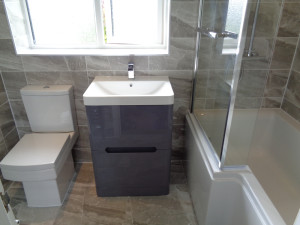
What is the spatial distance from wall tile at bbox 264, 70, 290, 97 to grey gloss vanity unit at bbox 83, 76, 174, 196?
0.86m

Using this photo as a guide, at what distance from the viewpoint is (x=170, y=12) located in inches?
65.9

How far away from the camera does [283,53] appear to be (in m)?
1.75

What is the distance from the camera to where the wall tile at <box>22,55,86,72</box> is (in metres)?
1.79

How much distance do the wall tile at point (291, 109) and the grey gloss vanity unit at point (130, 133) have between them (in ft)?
3.38

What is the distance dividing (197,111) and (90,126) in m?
0.87

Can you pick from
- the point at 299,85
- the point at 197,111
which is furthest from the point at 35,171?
the point at 299,85

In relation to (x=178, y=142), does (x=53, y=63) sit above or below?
above

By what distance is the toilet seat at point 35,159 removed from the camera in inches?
59.4

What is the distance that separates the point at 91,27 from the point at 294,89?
1.75m

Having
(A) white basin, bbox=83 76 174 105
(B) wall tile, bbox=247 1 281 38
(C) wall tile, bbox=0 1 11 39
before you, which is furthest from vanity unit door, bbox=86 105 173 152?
(C) wall tile, bbox=0 1 11 39

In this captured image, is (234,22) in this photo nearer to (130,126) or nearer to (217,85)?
(217,85)

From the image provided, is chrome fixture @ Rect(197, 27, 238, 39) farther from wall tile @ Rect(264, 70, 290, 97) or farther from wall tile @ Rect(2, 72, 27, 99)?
wall tile @ Rect(2, 72, 27, 99)

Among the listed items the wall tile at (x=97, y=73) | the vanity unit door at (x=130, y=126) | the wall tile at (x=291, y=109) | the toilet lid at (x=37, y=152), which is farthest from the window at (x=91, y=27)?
the wall tile at (x=291, y=109)

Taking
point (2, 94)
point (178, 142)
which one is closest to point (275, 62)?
point (178, 142)
